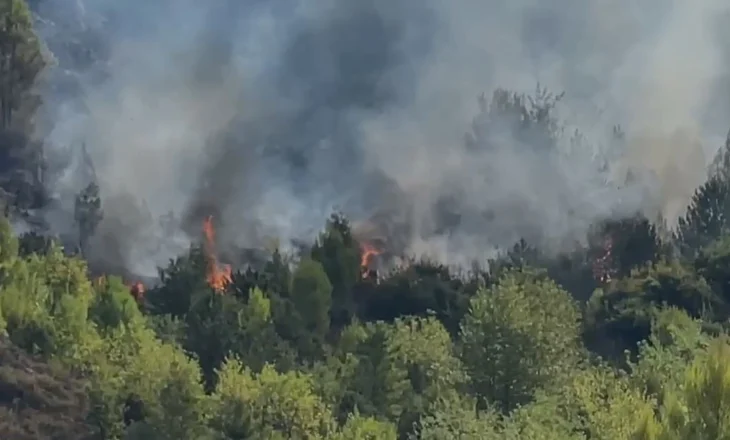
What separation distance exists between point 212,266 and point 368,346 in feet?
84.4

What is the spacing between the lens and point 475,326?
130 feet

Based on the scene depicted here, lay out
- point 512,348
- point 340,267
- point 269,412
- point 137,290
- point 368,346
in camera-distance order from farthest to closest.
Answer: point 137,290, point 340,267, point 368,346, point 512,348, point 269,412

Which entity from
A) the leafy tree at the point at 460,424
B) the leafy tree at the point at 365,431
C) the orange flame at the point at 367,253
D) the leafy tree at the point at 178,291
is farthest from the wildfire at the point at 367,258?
the leafy tree at the point at 365,431

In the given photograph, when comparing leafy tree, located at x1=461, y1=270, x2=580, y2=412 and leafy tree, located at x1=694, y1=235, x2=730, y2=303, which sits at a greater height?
leafy tree, located at x1=694, y1=235, x2=730, y2=303

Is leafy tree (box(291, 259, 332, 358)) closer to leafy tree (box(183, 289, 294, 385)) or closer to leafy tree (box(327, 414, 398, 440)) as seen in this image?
leafy tree (box(183, 289, 294, 385))

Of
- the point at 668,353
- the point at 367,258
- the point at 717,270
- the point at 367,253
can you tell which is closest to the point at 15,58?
the point at 367,253

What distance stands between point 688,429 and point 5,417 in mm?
24429

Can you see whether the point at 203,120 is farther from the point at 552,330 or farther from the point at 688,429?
the point at 688,429

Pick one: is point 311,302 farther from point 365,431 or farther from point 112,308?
point 365,431

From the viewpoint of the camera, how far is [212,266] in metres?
65.5

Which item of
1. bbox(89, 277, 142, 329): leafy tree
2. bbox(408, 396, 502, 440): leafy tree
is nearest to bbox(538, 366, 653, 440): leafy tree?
bbox(408, 396, 502, 440): leafy tree

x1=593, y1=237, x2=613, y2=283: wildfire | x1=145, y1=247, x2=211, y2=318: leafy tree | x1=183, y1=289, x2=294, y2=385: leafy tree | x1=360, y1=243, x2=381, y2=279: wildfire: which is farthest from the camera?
x1=593, y1=237, x2=613, y2=283: wildfire

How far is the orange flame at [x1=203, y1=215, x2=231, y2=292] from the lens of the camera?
199ft

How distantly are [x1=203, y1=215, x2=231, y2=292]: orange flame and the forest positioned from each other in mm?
275
